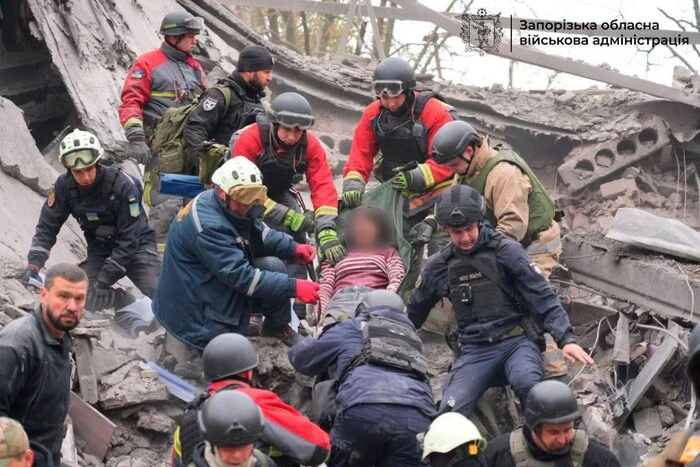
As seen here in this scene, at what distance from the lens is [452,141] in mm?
8508

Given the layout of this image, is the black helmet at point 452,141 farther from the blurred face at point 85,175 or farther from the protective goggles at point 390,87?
the blurred face at point 85,175

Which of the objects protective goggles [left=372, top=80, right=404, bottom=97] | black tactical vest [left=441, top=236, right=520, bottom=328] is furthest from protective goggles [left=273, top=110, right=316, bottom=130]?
black tactical vest [left=441, top=236, right=520, bottom=328]

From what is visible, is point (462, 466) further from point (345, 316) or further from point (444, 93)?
point (444, 93)

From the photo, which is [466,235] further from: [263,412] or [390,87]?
[263,412]

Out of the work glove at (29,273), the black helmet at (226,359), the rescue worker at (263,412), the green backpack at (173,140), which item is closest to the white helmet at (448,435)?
the rescue worker at (263,412)

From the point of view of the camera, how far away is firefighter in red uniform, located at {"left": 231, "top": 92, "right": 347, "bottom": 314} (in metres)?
9.04

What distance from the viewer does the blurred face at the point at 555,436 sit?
20.9ft

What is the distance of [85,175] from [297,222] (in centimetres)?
158

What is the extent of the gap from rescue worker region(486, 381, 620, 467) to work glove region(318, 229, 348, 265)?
2.70 meters

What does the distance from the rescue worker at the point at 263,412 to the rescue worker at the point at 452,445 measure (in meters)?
0.55

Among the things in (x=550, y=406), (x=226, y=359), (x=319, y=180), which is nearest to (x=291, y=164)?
(x=319, y=180)

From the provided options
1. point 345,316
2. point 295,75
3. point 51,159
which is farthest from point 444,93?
point 345,316

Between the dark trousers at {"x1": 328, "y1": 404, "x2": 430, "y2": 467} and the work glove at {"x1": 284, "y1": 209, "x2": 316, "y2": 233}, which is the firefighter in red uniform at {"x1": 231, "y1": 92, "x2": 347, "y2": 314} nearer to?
the work glove at {"x1": 284, "y1": 209, "x2": 316, "y2": 233}

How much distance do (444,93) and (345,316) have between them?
746 centimetres
